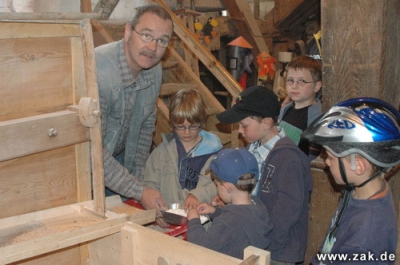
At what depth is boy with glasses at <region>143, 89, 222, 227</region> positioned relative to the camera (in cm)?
298

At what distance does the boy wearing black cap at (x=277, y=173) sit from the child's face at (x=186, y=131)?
13.7 inches

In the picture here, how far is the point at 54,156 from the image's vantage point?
6.84 ft

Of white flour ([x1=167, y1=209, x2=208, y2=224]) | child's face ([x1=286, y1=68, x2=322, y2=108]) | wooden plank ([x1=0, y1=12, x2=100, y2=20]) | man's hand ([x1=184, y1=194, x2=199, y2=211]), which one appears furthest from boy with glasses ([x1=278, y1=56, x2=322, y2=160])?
wooden plank ([x1=0, y1=12, x2=100, y2=20])

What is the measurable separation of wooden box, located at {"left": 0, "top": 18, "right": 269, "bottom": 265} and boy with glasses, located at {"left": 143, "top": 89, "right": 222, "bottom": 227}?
826 millimetres

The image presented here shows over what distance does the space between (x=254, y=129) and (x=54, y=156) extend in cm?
114

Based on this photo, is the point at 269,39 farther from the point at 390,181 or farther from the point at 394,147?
the point at 394,147

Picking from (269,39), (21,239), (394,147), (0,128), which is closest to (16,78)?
(0,128)

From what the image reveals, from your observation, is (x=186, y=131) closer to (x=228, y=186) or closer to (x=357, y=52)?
(x=228, y=186)

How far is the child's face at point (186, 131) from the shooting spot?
302 cm

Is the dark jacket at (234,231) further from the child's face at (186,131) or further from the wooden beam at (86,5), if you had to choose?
the wooden beam at (86,5)

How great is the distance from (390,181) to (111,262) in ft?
5.74

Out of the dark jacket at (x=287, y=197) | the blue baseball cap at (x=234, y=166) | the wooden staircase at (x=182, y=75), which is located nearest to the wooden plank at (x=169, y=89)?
the wooden staircase at (x=182, y=75)

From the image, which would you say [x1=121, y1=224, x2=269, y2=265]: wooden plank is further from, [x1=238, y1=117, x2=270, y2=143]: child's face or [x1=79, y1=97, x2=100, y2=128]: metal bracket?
[x1=238, y1=117, x2=270, y2=143]: child's face

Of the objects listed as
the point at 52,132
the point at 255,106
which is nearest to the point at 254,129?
the point at 255,106
